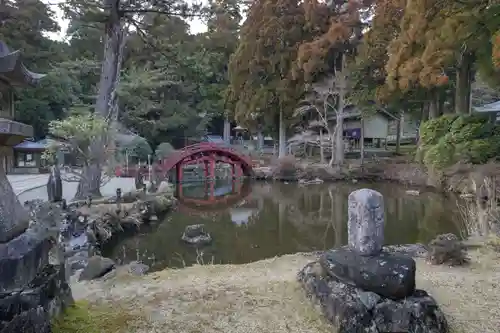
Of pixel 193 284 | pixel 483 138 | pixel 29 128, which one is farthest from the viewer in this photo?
pixel 483 138

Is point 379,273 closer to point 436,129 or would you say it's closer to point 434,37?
point 434,37

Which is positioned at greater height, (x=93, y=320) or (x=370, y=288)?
(x=370, y=288)

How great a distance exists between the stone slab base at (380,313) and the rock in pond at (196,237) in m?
7.14

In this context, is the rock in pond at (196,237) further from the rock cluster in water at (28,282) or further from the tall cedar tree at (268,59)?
the tall cedar tree at (268,59)

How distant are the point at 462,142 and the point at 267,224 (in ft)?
31.5

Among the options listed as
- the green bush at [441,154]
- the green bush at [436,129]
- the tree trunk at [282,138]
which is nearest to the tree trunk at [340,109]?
the tree trunk at [282,138]

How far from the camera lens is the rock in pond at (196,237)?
416 inches

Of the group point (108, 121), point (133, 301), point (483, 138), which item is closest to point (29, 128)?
point (133, 301)

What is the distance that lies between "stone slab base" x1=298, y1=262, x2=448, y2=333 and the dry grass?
18 centimetres

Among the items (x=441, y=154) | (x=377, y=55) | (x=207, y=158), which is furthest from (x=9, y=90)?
(x=207, y=158)

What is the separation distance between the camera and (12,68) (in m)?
3.15

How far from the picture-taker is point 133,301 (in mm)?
4281

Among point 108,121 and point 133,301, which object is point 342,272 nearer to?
point 133,301

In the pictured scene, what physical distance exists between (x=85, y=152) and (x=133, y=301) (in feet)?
29.9
